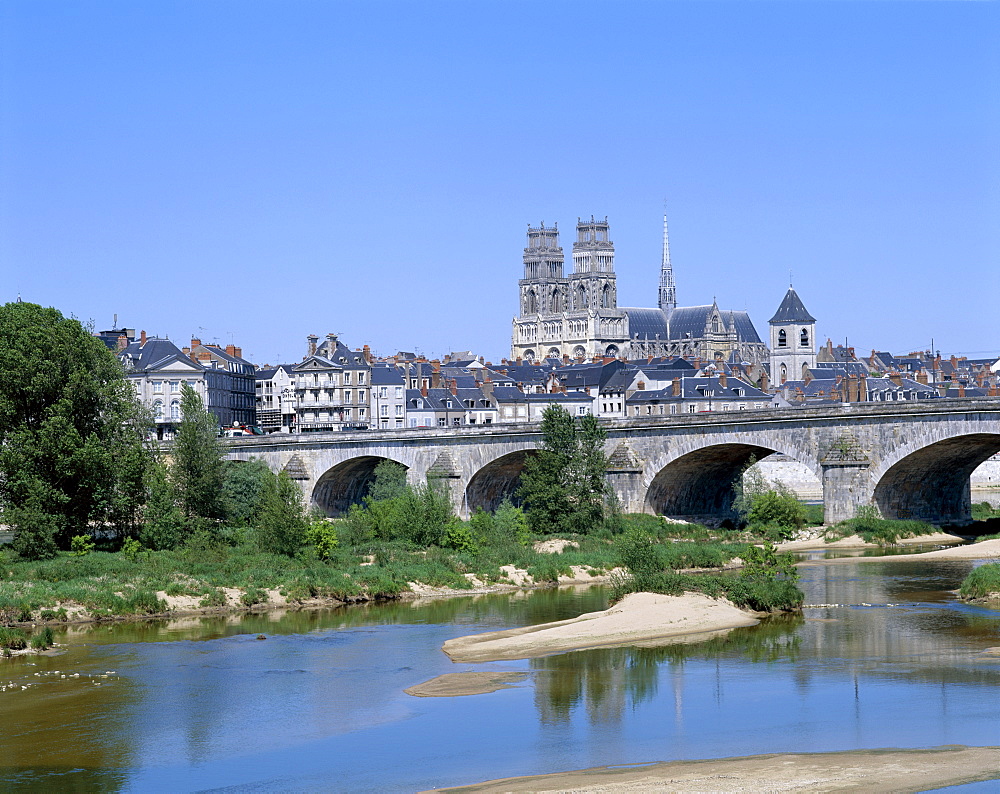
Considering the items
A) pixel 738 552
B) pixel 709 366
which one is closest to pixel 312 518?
pixel 738 552

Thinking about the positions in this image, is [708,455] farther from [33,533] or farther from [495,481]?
[33,533]

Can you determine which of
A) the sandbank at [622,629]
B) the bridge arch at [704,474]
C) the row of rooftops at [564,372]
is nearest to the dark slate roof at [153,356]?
the row of rooftops at [564,372]

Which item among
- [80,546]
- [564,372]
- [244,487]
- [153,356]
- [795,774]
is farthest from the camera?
[564,372]

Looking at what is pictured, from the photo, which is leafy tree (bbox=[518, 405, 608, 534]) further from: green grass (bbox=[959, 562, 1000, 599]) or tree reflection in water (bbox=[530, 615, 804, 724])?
tree reflection in water (bbox=[530, 615, 804, 724])

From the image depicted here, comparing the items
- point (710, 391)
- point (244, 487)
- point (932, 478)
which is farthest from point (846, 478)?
point (710, 391)

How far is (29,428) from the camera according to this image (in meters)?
50.4

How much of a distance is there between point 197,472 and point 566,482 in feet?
52.1

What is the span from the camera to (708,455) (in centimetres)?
6606

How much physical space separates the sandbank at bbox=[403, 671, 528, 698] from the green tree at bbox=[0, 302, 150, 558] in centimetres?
2260

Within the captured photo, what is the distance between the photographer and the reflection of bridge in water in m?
58.8

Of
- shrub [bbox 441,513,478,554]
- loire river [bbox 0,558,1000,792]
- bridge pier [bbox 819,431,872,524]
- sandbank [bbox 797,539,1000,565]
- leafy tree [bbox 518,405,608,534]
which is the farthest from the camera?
bridge pier [bbox 819,431,872,524]

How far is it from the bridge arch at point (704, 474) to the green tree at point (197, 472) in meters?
22.3

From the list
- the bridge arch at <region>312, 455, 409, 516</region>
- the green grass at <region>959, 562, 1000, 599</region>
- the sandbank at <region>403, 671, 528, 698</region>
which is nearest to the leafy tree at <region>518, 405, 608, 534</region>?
the bridge arch at <region>312, 455, 409, 516</region>

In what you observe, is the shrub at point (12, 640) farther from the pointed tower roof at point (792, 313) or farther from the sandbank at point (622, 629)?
the pointed tower roof at point (792, 313)
